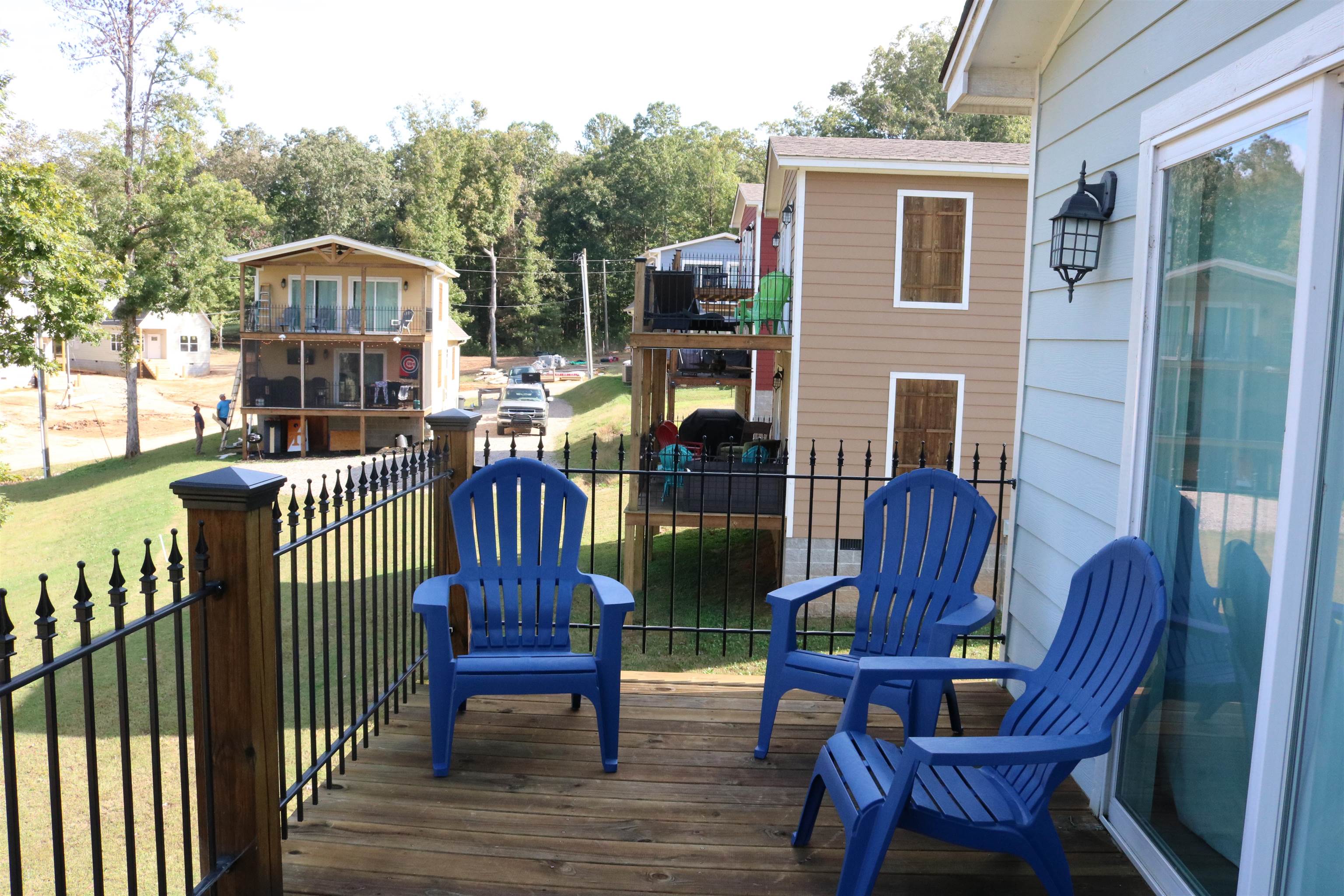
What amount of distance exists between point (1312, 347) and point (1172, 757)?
1.20 metres

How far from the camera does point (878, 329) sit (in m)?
12.3

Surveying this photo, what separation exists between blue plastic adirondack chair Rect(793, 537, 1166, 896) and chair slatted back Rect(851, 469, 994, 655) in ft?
2.60

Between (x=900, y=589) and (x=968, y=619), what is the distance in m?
0.53

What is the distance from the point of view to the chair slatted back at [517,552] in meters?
3.78

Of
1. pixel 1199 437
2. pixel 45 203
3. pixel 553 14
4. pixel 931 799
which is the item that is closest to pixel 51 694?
pixel 931 799

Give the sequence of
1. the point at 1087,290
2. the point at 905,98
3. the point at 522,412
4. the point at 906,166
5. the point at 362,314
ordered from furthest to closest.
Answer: the point at 905,98 < the point at 362,314 < the point at 522,412 < the point at 906,166 < the point at 1087,290

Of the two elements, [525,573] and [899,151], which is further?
[899,151]

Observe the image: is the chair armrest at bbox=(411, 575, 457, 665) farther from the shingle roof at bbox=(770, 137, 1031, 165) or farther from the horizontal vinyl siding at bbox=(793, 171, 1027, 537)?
the shingle roof at bbox=(770, 137, 1031, 165)

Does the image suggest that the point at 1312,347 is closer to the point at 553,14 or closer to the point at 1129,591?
the point at 1129,591

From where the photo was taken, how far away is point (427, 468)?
3973mm

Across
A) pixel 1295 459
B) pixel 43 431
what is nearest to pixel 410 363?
pixel 43 431

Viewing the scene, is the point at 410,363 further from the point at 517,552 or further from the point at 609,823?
the point at 609,823

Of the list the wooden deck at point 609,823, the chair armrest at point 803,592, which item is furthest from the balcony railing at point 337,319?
the chair armrest at point 803,592

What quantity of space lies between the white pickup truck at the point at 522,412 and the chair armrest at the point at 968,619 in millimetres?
21399
